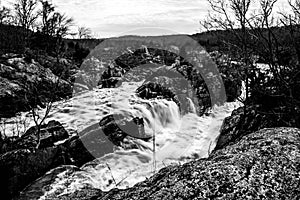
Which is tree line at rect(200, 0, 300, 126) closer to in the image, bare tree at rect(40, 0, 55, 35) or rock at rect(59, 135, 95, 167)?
rock at rect(59, 135, 95, 167)

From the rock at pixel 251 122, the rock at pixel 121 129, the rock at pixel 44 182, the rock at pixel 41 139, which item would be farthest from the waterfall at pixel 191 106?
the rock at pixel 44 182

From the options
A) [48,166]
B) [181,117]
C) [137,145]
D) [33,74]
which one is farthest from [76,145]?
[33,74]

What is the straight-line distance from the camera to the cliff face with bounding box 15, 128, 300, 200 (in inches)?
48.4

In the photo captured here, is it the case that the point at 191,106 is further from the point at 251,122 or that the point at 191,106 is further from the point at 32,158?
the point at 32,158

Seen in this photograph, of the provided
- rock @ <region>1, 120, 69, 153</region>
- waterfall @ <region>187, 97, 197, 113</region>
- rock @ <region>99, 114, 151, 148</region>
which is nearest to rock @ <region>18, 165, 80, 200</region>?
rock @ <region>1, 120, 69, 153</region>

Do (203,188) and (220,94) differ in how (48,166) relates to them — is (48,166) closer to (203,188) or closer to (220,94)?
(203,188)

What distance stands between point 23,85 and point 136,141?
28.7ft

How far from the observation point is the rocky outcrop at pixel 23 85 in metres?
16.2

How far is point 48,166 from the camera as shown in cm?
916

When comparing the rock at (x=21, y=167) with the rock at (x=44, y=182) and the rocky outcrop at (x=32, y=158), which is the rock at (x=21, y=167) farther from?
the rock at (x=44, y=182)

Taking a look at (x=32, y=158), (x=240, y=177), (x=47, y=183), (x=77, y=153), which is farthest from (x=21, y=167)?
(x=240, y=177)

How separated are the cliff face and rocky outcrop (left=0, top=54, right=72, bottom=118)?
13.8m

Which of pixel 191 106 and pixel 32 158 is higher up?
pixel 191 106

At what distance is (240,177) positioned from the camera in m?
1.28
